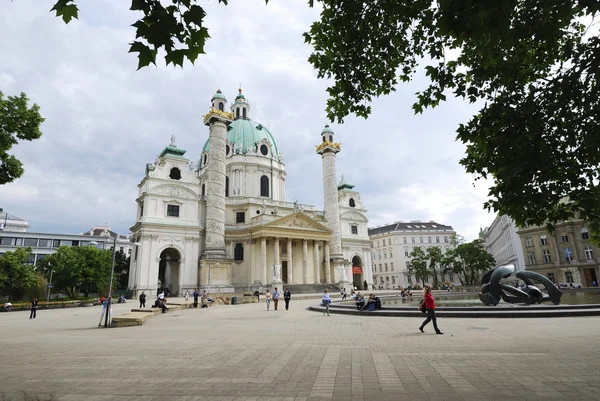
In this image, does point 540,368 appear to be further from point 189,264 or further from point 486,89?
point 189,264

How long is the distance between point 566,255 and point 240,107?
59103mm

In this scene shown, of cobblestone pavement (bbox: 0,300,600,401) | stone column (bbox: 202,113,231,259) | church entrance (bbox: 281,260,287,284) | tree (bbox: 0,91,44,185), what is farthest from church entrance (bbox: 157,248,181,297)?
cobblestone pavement (bbox: 0,300,600,401)

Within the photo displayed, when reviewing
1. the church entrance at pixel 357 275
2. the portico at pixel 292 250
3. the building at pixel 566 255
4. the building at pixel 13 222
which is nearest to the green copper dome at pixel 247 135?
the portico at pixel 292 250

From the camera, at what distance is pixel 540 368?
6.02m

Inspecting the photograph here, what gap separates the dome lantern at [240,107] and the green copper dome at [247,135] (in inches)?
93.1

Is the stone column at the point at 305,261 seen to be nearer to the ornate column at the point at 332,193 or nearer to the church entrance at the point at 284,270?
the church entrance at the point at 284,270

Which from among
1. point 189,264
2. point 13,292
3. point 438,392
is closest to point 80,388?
point 438,392

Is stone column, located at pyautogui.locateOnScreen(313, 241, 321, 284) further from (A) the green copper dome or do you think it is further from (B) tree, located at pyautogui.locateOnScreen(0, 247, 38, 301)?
(B) tree, located at pyautogui.locateOnScreen(0, 247, 38, 301)

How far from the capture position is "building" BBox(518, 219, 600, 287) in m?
46.3

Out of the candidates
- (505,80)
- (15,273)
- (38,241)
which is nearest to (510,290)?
(505,80)

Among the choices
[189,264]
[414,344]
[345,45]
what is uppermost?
[345,45]

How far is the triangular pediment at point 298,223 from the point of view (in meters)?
48.1

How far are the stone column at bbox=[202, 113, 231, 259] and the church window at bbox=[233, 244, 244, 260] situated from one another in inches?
256

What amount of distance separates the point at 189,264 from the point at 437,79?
42.0 meters
